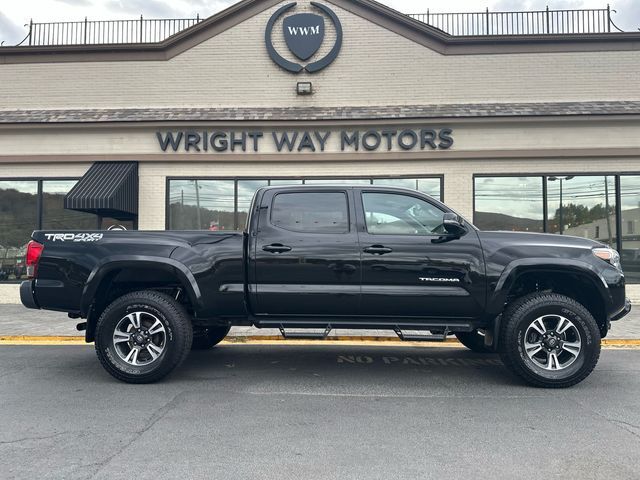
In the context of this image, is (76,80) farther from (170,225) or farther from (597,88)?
(597,88)

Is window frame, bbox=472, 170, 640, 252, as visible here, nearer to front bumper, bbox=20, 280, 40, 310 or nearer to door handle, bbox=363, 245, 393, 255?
door handle, bbox=363, 245, 393, 255

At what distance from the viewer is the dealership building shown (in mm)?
11422

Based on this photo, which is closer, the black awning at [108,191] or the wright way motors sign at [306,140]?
the black awning at [108,191]

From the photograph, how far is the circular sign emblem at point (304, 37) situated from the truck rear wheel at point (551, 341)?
29.8 feet

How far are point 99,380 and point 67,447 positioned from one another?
1.86 m

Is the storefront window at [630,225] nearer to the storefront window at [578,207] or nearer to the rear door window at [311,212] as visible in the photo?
the storefront window at [578,207]

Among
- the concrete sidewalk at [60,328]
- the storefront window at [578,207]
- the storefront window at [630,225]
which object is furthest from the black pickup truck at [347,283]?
the storefront window at [630,225]

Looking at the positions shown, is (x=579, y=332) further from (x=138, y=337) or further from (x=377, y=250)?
(x=138, y=337)

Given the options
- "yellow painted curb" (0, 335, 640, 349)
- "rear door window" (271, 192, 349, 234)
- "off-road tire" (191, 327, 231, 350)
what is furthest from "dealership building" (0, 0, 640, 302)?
"rear door window" (271, 192, 349, 234)

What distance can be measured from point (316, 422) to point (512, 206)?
917cm

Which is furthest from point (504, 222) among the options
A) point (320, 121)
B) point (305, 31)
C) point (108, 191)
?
point (108, 191)

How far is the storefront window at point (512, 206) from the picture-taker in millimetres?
11508

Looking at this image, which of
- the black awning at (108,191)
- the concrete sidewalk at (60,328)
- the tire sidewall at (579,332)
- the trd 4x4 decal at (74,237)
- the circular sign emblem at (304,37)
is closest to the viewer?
the tire sidewall at (579,332)

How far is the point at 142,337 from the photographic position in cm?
498
